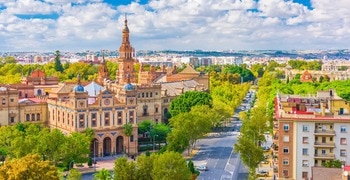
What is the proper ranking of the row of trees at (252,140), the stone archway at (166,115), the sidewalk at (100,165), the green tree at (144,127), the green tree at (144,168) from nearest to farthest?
the green tree at (144,168) < the row of trees at (252,140) < the sidewalk at (100,165) < the green tree at (144,127) < the stone archway at (166,115)

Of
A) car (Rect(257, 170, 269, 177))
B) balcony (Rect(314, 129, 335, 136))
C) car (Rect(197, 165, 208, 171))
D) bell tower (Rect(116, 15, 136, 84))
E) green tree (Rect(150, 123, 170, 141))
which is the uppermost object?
bell tower (Rect(116, 15, 136, 84))

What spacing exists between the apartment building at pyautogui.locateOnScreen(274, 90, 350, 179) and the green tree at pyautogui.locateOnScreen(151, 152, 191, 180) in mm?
15425

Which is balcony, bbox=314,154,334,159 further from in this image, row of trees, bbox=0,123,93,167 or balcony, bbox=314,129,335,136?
row of trees, bbox=0,123,93,167

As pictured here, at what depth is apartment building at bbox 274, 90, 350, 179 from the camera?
227 ft

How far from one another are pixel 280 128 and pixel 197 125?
26.6 meters

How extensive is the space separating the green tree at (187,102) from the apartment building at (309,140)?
47.2 metres

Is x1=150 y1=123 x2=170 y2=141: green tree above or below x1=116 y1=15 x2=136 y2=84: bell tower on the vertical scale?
below

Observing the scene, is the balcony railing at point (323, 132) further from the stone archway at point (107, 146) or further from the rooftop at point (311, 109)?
the stone archway at point (107, 146)

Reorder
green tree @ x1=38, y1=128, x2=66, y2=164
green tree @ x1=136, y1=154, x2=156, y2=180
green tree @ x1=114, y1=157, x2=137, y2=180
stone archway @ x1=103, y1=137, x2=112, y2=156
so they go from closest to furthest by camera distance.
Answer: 1. green tree @ x1=114, y1=157, x2=137, y2=180
2. green tree @ x1=136, y1=154, x2=156, y2=180
3. green tree @ x1=38, y1=128, x2=66, y2=164
4. stone archway @ x1=103, y1=137, x2=112, y2=156

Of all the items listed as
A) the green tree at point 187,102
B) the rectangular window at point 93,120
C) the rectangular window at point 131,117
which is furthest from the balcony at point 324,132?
the green tree at point 187,102

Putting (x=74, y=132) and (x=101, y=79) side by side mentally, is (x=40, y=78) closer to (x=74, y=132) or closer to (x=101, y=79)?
(x=101, y=79)

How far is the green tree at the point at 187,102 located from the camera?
117 meters

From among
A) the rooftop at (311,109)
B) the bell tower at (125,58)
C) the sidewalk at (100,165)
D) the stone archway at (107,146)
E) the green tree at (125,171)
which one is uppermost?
the bell tower at (125,58)

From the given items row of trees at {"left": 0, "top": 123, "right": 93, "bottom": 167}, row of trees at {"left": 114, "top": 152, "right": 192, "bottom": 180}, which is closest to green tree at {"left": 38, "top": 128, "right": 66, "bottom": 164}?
row of trees at {"left": 0, "top": 123, "right": 93, "bottom": 167}
